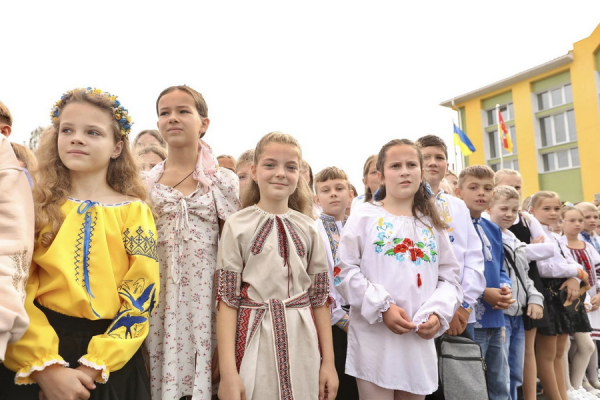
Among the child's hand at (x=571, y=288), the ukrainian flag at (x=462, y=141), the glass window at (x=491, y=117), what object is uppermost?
the glass window at (x=491, y=117)

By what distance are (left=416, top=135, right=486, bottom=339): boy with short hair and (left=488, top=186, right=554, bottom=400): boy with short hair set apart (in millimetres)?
898

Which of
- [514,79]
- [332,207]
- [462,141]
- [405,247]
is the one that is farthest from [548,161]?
[405,247]

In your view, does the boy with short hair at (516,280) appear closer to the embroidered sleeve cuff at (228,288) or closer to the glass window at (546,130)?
the embroidered sleeve cuff at (228,288)

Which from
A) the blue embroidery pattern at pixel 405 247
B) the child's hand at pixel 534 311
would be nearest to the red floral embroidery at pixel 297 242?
the blue embroidery pattern at pixel 405 247

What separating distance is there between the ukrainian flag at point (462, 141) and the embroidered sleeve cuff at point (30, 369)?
59.4 feet

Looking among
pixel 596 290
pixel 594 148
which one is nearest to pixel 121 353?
pixel 596 290

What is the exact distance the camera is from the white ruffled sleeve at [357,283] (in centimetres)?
251

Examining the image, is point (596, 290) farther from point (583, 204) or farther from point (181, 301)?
point (181, 301)

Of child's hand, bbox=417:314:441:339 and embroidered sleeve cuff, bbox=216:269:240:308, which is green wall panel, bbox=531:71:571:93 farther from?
embroidered sleeve cuff, bbox=216:269:240:308

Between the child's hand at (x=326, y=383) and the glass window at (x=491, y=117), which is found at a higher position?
the glass window at (x=491, y=117)

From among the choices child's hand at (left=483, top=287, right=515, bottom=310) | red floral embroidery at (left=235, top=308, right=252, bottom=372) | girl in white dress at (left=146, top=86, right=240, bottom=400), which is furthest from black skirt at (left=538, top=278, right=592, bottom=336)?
girl in white dress at (left=146, top=86, right=240, bottom=400)

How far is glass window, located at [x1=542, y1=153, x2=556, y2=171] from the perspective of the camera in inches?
1009

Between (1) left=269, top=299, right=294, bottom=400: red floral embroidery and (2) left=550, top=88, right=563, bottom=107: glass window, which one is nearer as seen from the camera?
(1) left=269, top=299, right=294, bottom=400: red floral embroidery

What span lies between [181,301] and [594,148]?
25.7 metres
